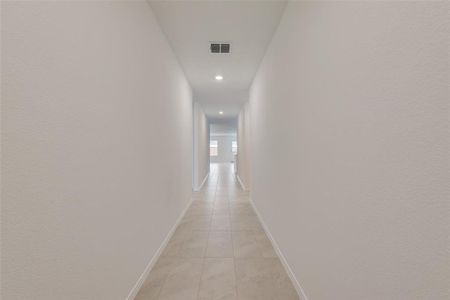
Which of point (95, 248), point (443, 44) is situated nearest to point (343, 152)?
point (443, 44)

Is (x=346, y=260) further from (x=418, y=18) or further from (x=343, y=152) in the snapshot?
(x=418, y=18)

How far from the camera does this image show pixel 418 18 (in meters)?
0.68

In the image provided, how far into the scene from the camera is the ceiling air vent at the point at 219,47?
9.37 ft

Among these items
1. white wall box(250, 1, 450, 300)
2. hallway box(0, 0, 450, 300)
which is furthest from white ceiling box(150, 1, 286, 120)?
white wall box(250, 1, 450, 300)

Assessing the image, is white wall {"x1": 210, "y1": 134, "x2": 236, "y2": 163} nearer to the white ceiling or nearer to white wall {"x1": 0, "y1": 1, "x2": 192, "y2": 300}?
the white ceiling

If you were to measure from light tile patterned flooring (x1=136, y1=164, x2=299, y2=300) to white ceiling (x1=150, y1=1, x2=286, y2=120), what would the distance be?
2.72m

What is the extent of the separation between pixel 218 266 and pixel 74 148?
1.88 meters

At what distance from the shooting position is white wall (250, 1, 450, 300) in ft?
2.10

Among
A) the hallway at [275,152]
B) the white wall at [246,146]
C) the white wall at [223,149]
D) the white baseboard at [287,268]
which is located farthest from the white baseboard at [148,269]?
the white wall at [223,149]

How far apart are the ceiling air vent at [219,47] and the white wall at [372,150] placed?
132cm

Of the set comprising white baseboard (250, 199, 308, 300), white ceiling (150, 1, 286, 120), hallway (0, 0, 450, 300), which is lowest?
white baseboard (250, 199, 308, 300)

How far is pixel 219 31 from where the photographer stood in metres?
2.52

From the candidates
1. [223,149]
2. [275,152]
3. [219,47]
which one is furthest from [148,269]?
[223,149]

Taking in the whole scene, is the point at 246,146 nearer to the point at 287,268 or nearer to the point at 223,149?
the point at 287,268
